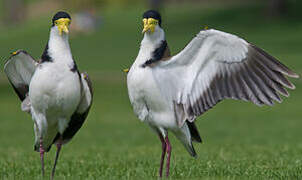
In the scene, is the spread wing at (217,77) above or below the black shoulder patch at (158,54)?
below

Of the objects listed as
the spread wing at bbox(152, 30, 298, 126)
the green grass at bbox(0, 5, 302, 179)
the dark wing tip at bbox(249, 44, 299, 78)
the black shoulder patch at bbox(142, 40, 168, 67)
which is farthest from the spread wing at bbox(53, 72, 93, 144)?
the dark wing tip at bbox(249, 44, 299, 78)

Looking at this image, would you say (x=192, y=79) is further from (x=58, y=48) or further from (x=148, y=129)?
(x=148, y=129)

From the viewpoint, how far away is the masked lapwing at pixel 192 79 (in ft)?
24.2

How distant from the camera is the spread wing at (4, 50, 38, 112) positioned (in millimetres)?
7816

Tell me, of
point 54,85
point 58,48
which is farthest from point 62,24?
point 54,85

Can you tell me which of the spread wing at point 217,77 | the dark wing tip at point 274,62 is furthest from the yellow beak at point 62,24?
the dark wing tip at point 274,62

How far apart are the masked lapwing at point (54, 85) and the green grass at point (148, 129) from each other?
699 mm

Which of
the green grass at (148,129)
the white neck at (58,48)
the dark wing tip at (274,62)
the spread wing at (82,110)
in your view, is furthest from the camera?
the green grass at (148,129)

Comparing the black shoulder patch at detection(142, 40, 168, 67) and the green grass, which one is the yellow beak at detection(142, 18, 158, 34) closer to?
the black shoulder patch at detection(142, 40, 168, 67)

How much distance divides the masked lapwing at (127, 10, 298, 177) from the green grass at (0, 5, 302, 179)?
897 mm

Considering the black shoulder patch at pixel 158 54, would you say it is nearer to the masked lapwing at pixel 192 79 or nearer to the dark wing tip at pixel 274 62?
the masked lapwing at pixel 192 79

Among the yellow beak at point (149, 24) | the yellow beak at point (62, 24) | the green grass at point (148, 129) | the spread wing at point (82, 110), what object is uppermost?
the yellow beak at point (62, 24)

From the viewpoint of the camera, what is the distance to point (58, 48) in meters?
7.54

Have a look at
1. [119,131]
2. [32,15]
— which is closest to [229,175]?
[119,131]
